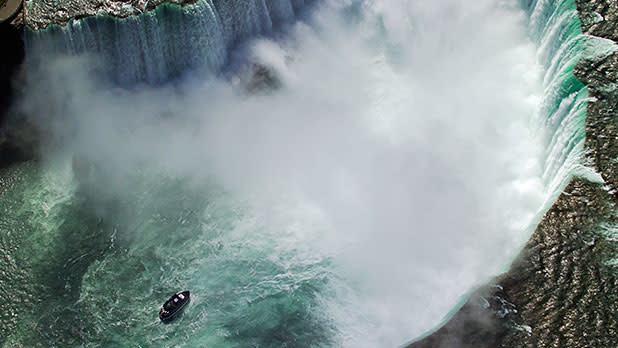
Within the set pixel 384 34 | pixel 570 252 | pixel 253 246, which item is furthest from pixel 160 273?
pixel 384 34

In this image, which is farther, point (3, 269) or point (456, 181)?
point (456, 181)

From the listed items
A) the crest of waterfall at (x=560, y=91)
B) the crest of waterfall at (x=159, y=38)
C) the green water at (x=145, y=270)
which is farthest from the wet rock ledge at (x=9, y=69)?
the crest of waterfall at (x=560, y=91)

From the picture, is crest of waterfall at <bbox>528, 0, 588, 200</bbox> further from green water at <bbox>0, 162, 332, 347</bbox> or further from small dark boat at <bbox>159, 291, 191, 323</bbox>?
small dark boat at <bbox>159, 291, 191, 323</bbox>

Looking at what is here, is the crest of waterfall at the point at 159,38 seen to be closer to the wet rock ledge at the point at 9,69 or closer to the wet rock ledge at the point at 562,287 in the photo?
the wet rock ledge at the point at 9,69

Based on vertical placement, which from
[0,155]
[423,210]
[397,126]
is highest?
[397,126]

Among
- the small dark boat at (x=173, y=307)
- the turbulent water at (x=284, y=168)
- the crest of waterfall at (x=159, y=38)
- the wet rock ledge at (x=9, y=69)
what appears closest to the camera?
the small dark boat at (x=173, y=307)

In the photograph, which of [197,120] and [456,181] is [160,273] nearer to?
[197,120]

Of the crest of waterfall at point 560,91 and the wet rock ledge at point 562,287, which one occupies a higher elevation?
the crest of waterfall at point 560,91
